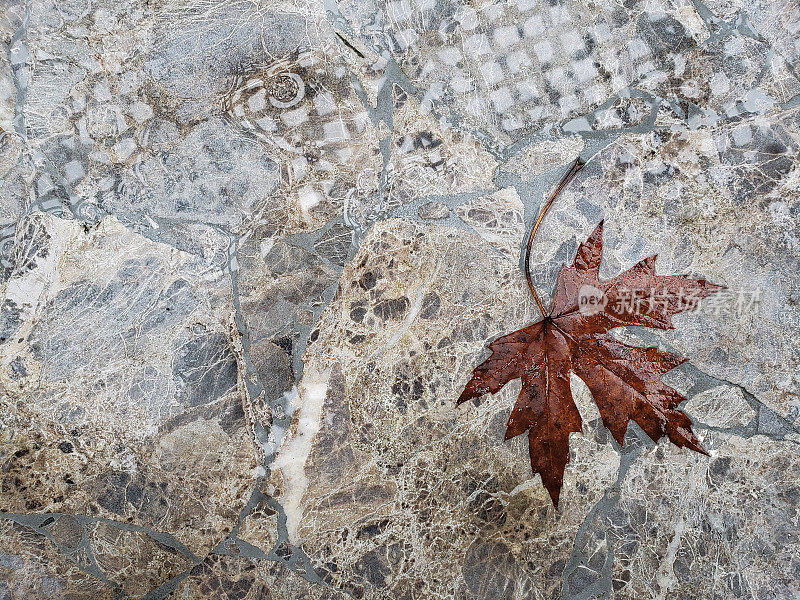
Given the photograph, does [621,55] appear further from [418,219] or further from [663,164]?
[418,219]

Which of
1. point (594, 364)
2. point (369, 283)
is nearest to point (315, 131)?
point (369, 283)

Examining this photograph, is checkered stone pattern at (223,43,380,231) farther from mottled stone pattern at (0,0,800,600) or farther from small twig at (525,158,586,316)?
small twig at (525,158,586,316)

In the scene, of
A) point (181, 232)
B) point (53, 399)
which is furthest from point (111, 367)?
point (181, 232)

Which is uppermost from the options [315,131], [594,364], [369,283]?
[315,131]

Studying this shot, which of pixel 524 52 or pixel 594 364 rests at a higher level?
pixel 524 52

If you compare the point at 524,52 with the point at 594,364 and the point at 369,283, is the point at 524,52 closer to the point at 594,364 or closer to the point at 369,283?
the point at 369,283
